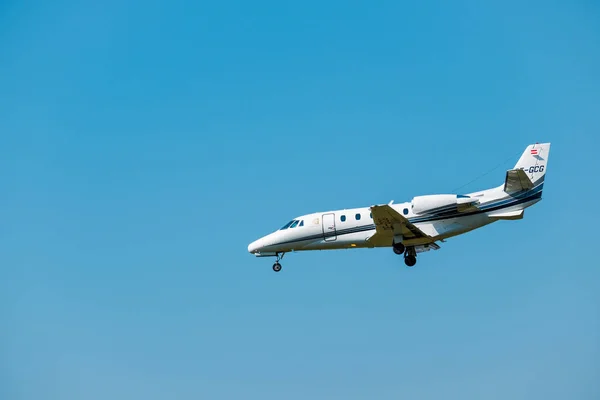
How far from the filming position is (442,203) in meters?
39.8

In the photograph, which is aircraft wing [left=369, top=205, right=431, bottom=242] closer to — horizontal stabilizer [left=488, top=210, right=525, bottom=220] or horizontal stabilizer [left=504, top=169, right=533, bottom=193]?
horizontal stabilizer [left=488, top=210, right=525, bottom=220]

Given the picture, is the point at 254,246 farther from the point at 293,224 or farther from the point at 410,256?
the point at 410,256

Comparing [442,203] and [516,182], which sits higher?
[516,182]

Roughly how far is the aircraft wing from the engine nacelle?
836mm

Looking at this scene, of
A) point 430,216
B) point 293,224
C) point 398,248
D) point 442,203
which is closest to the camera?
point 442,203

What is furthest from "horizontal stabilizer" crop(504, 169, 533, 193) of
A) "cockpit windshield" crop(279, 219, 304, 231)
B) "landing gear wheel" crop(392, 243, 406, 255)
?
"cockpit windshield" crop(279, 219, 304, 231)

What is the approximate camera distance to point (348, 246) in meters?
42.0

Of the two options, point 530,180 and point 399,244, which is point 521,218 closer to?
point 530,180

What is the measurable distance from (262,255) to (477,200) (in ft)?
32.4

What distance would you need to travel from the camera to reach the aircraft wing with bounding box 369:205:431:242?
3888cm

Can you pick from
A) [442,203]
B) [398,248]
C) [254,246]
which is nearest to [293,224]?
[254,246]

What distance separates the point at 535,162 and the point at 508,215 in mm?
2339

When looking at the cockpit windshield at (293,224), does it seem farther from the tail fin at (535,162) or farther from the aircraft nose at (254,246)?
the tail fin at (535,162)

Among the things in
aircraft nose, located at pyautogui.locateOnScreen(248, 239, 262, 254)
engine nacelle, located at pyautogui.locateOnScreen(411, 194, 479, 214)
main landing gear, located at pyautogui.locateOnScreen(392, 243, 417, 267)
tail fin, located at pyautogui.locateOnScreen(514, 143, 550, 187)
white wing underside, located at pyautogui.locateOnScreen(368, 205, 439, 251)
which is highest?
tail fin, located at pyautogui.locateOnScreen(514, 143, 550, 187)
